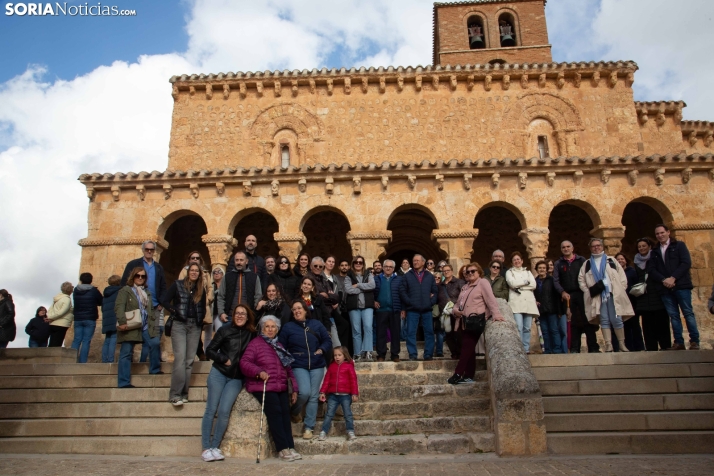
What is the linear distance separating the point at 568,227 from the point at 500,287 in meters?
8.55

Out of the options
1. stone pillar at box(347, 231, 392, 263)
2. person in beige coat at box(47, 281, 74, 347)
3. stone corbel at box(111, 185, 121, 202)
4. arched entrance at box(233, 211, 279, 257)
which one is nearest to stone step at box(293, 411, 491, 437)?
person in beige coat at box(47, 281, 74, 347)

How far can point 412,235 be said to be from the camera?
53.8 feet

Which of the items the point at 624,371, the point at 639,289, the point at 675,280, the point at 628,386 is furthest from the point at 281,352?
the point at 675,280

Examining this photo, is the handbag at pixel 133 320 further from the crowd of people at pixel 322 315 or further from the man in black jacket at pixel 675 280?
the man in black jacket at pixel 675 280

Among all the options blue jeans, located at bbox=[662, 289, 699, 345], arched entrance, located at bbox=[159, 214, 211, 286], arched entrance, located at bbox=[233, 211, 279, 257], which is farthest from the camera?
arched entrance, located at bbox=[233, 211, 279, 257]

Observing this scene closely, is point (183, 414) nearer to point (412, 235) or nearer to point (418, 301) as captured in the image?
point (418, 301)

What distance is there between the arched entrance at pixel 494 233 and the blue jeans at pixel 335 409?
10151mm

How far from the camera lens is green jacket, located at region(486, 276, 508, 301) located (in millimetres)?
7875

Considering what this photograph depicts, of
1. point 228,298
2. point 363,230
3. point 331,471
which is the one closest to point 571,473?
point 331,471

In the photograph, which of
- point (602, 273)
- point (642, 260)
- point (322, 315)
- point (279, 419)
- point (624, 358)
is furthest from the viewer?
point (642, 260)

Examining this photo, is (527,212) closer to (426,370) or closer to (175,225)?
(426,370)

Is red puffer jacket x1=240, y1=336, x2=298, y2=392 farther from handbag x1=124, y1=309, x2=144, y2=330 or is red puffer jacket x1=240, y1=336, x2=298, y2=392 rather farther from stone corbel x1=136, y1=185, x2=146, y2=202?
stone corbel x1=136, y1=185, x2=146, y2=202

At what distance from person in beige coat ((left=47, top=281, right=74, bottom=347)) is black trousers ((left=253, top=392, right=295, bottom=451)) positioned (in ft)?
16.8

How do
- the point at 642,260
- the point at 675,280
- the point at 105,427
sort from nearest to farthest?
the point at 105,427, the point at 675,280, the point at 642,260
